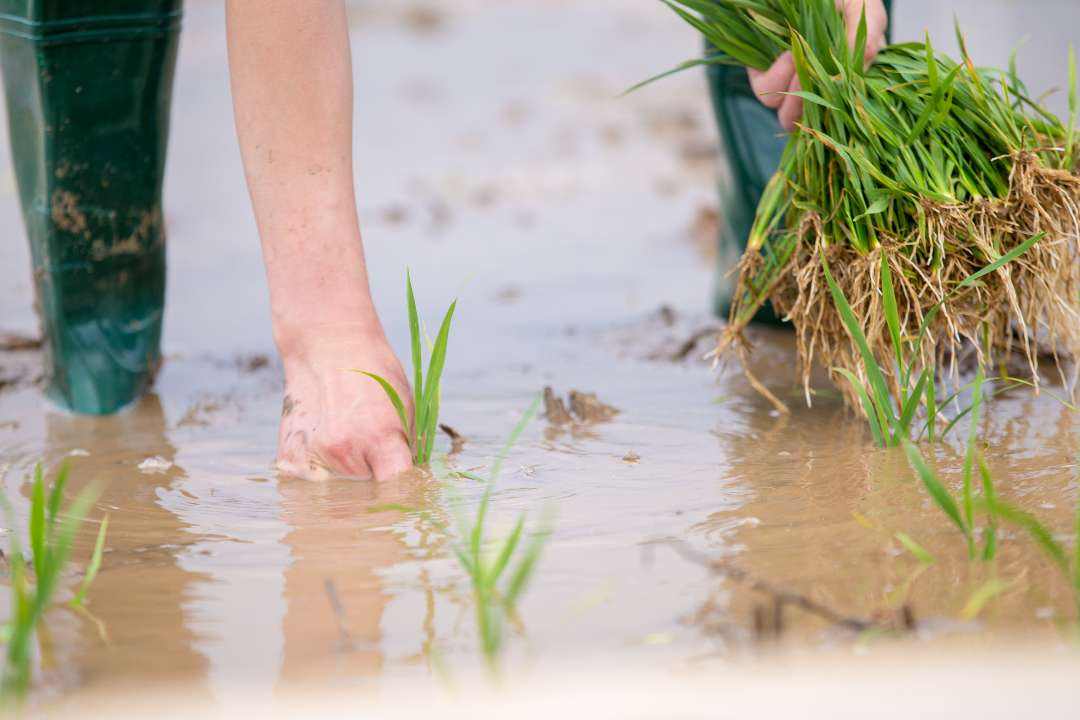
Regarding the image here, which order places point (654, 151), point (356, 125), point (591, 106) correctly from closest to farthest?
point (654, 151)
point (356, 125)
point (591, 106)

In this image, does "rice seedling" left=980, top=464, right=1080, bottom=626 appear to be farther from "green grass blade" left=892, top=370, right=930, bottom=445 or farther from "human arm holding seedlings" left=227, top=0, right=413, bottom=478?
"human arm holding seedlings" left=227, top=0, right=413, bottom=478

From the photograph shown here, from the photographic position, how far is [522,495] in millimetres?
1578

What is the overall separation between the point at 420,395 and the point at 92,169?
2.99 feet

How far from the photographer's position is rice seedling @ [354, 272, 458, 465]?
165 centimetres

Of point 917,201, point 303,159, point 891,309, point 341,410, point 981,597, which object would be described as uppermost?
point 303,159

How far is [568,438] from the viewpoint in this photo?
1.85 m

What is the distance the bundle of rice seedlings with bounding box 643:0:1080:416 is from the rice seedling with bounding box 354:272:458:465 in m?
0.48

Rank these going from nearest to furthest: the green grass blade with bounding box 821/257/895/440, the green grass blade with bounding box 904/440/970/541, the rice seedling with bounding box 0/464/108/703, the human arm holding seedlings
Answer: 1. the rice seedling with bounding box 0/464/108/703
2. the green grass blade with bounding box 904/440/970/541
3. the green grass blade with bounding box 821/257/895/440
4. the human arm holding seedlings

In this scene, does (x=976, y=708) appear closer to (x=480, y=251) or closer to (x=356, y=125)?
(x=480, y=251)

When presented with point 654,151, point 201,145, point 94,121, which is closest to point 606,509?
point 94,121

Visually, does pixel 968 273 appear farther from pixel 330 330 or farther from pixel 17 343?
pixel 17 343

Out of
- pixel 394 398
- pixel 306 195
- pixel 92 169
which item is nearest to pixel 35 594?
pixel 394 398

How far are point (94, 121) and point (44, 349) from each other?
17.8 inches

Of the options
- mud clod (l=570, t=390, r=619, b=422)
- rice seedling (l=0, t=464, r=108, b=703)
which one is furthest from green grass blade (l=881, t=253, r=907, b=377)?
rice seedling (l=0, t=464, r=108, b=703)
